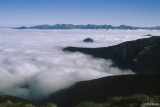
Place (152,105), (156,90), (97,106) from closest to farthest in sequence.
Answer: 1. (152,105)
2. (97,106)
3. (156,90)

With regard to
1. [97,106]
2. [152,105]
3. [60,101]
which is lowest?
[60,101]

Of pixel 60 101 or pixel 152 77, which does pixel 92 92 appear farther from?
pixel 152 77

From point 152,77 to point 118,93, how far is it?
20.5m

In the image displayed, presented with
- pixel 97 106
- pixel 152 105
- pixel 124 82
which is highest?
pixel 152 105

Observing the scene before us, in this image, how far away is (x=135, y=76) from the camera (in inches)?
7864

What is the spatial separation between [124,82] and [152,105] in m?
165

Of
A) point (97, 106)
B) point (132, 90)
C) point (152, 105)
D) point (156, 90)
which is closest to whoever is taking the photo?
point (152, 105)

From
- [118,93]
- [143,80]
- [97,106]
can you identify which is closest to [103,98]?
[118,93]

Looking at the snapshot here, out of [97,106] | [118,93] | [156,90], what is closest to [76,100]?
[118,93]

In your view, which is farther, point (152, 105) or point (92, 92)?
point (92, 92)

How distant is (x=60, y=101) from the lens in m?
200

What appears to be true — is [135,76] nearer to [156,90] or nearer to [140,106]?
[156,90]

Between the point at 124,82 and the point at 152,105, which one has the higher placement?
the point at 152,105

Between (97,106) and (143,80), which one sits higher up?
(97,106)
